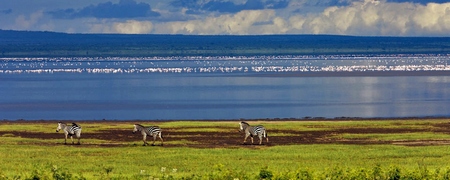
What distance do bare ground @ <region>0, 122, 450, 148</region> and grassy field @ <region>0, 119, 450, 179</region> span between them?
4cm

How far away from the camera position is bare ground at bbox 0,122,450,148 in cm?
3519

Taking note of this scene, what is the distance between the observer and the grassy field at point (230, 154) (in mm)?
21062

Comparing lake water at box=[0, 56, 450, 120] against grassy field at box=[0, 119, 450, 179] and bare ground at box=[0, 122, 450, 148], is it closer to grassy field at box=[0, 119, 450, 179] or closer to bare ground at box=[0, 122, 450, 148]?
bare ground at box=[0, 122, 450, 148]

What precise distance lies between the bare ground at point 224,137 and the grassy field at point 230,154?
0.04 m

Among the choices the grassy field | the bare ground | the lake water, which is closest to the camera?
the grassy field

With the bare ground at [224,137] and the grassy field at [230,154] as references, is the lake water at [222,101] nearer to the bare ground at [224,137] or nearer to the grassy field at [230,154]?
the bare ground at [224,137]

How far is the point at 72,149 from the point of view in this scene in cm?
3228

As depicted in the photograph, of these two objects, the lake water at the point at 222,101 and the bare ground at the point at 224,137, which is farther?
the lake water at the point at 222,101

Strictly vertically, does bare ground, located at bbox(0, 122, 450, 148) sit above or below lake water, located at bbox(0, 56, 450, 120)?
below

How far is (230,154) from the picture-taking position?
101 feet

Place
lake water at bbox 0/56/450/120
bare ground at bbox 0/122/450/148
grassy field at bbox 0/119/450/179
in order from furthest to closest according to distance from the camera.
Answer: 1. lake water at bbox 0/56/450/120
2. bare ground at bbox 0/122/450/148
3. grassy field at bbox 0/119/450/179

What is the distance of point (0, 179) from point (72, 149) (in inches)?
Result: 496

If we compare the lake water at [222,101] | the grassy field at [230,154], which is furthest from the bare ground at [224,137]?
the lake water at [222,101]

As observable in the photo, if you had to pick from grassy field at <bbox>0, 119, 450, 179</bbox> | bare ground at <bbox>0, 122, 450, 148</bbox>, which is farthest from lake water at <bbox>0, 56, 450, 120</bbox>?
grassy field at <bbox>0, 119, 450, 179</bbox>
